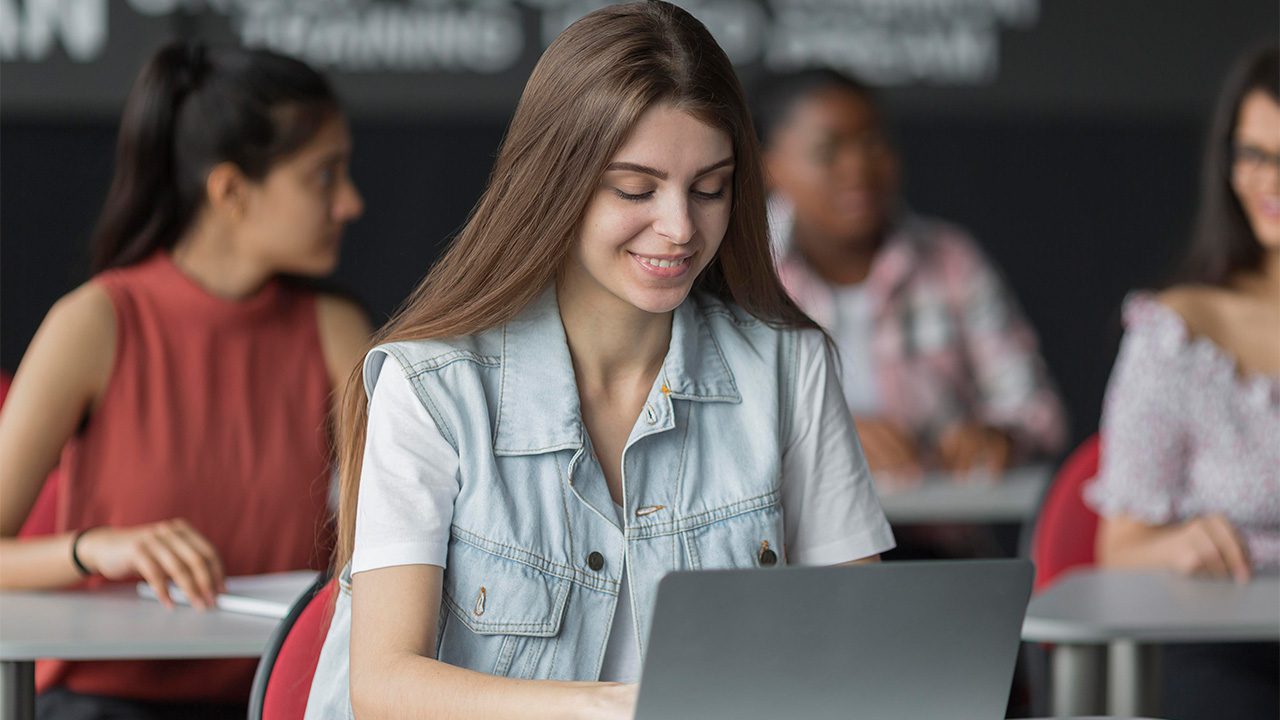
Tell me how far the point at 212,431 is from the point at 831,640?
4.45 feet

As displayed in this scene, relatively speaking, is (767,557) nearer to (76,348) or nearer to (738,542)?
(738,542)

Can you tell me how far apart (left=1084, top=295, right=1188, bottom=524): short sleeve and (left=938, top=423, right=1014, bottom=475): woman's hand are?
0.94m

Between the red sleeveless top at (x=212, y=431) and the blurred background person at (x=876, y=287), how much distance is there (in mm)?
1598

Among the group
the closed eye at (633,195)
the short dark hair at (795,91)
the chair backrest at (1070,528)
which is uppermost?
the short dark hair at (795,91)

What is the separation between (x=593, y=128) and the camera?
1.37 meters

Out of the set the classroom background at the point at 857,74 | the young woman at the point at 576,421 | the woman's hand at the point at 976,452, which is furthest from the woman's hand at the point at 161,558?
the classroom background at the point at 857,74

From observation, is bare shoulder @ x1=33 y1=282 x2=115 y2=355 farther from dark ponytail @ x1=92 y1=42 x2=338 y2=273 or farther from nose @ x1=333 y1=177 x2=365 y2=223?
nose @ x1=333 y1=177 x2=365 y2=223

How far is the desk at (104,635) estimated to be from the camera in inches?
64.4

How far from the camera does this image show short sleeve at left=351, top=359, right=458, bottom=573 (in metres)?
1.33

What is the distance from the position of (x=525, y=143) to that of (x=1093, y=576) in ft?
3.48

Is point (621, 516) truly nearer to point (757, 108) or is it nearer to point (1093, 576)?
point (1093, 576)

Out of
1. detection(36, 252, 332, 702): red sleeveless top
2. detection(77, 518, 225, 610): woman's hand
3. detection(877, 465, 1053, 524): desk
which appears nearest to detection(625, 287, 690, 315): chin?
detection(77, 518, 225, 610): woman's hand

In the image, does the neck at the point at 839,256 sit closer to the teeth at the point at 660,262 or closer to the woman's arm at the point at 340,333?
the woman's arm at the point at 340,333

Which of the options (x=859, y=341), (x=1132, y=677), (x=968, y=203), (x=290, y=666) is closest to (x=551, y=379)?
(x=290, y=666)
